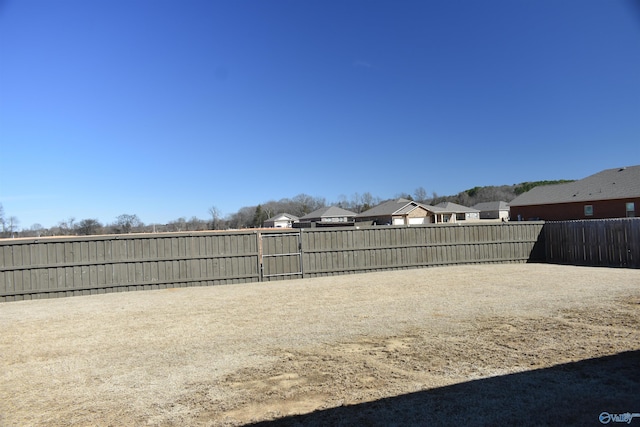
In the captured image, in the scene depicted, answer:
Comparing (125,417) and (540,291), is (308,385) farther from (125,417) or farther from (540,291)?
(540,291)

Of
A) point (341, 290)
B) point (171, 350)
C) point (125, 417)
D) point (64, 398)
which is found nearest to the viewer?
point (125, 417)

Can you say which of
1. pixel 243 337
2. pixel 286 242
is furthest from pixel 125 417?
pixel 286 242

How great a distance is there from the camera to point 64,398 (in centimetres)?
471

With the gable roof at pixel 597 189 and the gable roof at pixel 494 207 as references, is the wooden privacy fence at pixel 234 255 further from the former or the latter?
the gable roof at pixel 494 207

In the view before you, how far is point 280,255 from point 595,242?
12.4 metres

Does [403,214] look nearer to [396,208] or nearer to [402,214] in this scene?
[402,214]

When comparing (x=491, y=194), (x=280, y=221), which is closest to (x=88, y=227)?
(x=280, y=221)

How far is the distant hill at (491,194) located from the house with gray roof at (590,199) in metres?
52.1

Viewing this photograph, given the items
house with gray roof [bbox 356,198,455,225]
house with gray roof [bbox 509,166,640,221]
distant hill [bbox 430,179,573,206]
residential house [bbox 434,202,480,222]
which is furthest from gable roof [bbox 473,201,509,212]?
house with gray roof [bbox 509,166,640,221]

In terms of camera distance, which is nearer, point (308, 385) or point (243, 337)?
point (308, 385)

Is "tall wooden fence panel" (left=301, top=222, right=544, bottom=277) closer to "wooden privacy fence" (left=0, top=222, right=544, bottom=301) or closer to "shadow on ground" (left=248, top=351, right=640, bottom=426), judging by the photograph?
"wooden privacy fence" (left=0, top=222, right=544, bottom=301)

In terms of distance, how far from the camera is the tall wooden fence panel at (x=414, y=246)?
1620cm

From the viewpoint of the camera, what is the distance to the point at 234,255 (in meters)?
15.1

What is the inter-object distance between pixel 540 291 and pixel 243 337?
7666 mm
